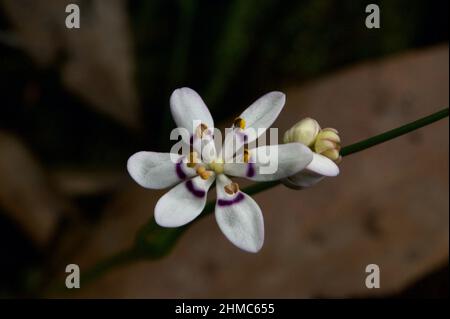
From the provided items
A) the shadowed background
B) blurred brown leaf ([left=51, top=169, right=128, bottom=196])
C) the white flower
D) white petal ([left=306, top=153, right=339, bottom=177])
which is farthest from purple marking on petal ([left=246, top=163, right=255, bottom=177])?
blurred brown leaf ([left=51, top=169, right=128, bottom=196])

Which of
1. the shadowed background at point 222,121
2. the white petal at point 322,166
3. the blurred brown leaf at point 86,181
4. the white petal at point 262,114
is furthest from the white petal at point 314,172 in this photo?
the blurred brown leaf at point 86,181

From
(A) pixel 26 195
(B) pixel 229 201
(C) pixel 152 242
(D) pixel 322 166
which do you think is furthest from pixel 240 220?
(A) pixel 26 195

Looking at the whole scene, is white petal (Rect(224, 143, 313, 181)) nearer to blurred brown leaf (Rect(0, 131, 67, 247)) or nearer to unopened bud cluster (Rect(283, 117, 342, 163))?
unopened bud cluster (Rect(283, 117, 342, 163))

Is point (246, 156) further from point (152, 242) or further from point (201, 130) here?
point (152, 242)

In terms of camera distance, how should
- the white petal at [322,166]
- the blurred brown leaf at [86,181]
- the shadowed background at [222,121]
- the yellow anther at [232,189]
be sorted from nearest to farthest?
the white petal at [322,166] → the yellow anther at [232,189] → the shadowed background at [222,121] → the blurred brown leaf at [86,181]

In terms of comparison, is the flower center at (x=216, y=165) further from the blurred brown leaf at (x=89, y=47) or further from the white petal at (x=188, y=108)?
the blurred brown leaf at (x=89, y=47)

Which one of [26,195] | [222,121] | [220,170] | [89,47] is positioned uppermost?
[89,47]

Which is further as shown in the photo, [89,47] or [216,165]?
[89,47]
